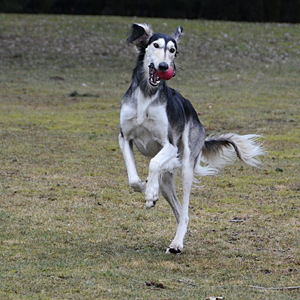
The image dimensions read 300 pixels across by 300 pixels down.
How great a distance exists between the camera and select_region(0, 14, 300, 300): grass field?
15.4 ft

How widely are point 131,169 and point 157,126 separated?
0.46 m

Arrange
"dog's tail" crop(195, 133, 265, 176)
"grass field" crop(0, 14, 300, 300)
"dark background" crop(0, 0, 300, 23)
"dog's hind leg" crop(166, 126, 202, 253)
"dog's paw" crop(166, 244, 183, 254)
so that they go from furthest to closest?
"dark background" crop(0, 0, 300, 23) → "dog's tail" crop(195, 133, 265, 176) → "dog's hind leg" crop(166, 126, 202, 253) → "dog's paw" crop(166, 244, 183, 254) → "grass field" crop(0, 14, 300, 300)

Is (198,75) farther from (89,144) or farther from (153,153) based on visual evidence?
(153,153)

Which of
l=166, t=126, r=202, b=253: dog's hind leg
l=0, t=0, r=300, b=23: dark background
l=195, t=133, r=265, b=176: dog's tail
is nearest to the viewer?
l=166, t=126, r=202, b=253: dog's hind leg

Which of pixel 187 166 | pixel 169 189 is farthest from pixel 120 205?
pixel 187 166

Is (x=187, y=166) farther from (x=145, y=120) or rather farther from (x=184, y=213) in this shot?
(x=145, y=120)

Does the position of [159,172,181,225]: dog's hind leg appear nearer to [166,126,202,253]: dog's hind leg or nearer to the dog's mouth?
[166,126,202,253]: dog's hind leg

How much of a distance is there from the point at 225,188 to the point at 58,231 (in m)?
2.96

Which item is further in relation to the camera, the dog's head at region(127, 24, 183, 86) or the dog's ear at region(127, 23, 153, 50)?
the dog's ear at region(127, 23, 153, 50)

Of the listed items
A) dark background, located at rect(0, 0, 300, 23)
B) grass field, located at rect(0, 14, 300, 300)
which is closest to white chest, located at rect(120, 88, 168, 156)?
grass field, located at rect(0, 14, 300, 300)

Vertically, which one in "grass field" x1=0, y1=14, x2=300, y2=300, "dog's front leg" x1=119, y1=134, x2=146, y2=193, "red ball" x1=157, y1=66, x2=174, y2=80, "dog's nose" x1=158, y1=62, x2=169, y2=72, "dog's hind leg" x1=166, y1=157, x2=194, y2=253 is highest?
"dog's nose" x1=158, y1=62, x2=169, y2=72

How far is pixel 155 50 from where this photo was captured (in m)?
5.42

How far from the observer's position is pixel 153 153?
5777 millimetres

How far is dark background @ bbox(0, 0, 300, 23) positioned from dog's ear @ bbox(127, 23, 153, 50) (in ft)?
103
